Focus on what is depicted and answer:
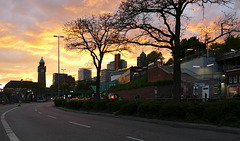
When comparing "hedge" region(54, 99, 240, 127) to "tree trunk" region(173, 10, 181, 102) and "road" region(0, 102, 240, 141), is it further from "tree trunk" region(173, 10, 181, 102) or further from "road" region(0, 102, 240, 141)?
"road" region(0, 102, 240, 141)

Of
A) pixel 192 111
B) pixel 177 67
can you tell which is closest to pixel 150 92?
pixel 177 67

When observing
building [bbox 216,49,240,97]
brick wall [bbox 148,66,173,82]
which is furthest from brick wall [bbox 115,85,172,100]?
building [bbox 216,49,240,97]

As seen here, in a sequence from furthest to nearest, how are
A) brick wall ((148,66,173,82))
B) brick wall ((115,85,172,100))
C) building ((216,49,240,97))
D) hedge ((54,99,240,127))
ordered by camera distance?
brick wall ((148,66,173,82)), brick wall ((115,85,172,100)), building ((216,49,240,97)), hedge ((54,99,240,127))

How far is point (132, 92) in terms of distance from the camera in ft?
188

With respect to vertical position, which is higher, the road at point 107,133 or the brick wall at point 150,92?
the brick wall at point 150,92

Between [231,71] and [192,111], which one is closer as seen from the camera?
[192,111]

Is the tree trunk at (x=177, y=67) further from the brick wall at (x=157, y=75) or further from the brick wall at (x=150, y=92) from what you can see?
the brick wall at (x=157, y=75)

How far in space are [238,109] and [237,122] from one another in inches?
32.7

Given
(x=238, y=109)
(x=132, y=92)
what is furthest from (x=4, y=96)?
(x=238, y=109)

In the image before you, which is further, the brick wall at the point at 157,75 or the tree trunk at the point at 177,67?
the brick wall at the point at 157,75

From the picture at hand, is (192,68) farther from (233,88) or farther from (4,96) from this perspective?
(4,96)

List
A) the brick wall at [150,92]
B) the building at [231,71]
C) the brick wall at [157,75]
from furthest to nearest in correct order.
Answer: the brick wall at [157,75] → the brick wall at [150,92] → the building at [231,71]

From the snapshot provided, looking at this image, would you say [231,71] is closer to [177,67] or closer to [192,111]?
[177,67]

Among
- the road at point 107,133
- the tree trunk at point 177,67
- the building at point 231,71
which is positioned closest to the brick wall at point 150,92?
the building at point 231,71
